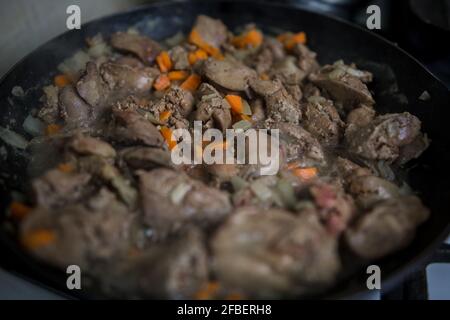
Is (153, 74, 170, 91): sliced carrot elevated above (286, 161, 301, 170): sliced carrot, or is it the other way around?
(153, 74, 170, 91): sliced carrot

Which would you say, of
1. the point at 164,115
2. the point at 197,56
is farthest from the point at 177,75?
the point at 164,115

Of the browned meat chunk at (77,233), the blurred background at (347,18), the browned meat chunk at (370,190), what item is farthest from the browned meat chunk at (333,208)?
the blurred background at (347,18)

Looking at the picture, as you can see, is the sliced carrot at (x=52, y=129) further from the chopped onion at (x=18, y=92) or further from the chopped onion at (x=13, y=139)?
the chopped onion at (x=18, y=92)

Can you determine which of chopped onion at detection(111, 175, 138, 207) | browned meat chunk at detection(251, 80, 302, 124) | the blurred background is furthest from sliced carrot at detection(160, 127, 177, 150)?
the blurred background

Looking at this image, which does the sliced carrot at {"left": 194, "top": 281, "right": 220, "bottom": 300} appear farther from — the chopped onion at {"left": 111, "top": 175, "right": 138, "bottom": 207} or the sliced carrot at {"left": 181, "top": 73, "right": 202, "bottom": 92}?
the sliced carrot at {"left": 181, "top": 73, "right": 202, "bottom": 92}

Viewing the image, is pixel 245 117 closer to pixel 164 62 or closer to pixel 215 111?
pixel 215 111

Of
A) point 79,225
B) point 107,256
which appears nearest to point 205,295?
point 107,256

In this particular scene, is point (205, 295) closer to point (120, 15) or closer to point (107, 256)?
point (107, 256)
